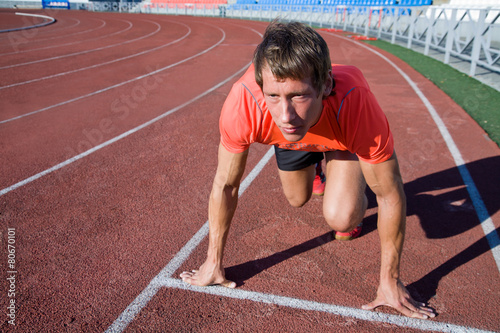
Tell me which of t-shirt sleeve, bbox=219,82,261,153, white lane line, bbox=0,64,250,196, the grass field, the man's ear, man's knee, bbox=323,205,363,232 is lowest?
white lane line, bbox=0,64,250,196

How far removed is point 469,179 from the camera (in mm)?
4621

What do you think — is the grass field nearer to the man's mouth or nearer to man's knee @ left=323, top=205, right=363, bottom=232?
man's knee @ left=323, top=205, right=363, bottom=232

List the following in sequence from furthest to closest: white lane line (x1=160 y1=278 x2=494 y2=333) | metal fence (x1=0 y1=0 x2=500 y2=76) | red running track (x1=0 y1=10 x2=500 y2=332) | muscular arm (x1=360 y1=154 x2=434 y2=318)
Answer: metal fence (x1=0 y1=0 x2=500 y2=76), red running track (x1=0 y1=10 x2=500 y2=332), white lane line (x1=160 y1=278 x2=494 y2=333), muscular arm (x1=360 y1=154 x2=434 y2=318)

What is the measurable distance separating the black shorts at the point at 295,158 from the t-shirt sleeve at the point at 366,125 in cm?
104

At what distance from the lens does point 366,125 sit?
90.9 inches

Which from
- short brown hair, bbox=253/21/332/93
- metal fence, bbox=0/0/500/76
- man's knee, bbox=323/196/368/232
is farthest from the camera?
metal fence, bbox=0/0/500/76

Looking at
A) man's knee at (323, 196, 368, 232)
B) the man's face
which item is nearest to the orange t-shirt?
the man's face

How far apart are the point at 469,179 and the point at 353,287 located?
2600 mm

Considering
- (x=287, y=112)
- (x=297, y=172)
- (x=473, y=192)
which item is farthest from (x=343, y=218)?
(x=473, y=192)

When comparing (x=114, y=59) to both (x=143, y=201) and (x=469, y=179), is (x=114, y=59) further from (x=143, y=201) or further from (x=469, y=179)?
(x=469, y=179)

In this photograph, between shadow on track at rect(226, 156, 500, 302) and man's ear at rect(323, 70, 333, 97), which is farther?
shadow on track at rect(226, 156, 500, 302)

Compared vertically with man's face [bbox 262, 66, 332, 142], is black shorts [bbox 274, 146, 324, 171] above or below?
below

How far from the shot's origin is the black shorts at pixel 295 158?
3.44 m

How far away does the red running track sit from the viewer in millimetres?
2697
